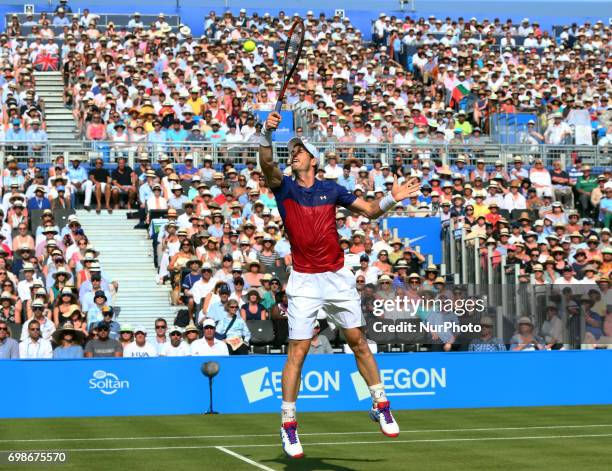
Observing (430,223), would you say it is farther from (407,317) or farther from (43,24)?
(43,24)

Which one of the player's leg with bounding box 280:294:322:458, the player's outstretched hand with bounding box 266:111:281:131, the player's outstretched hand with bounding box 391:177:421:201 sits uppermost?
the player's outstretched hand with bounding box 266:111:281:131

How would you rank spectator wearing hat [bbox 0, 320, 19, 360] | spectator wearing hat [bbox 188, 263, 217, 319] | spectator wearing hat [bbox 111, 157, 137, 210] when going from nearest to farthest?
spectator wearing hat [bbox 0, 320, 19, 360] → spectator wearing hat [bbox 188, 263, 217, 319] → spectator wearing hat [bbox 111, 157, 137, 210]

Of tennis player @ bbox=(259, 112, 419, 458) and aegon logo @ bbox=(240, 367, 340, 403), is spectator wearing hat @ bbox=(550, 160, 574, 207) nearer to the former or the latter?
aegon logo @ bbox=(240, 367, 340, 403)

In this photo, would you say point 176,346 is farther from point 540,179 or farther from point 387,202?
point 540,179

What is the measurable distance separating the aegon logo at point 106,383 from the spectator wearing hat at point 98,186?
8672mm

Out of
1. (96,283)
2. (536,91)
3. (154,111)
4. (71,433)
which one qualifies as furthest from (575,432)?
(536,91)

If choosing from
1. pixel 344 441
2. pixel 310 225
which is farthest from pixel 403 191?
pixel 344 441

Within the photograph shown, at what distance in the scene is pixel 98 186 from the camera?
88.3 ft

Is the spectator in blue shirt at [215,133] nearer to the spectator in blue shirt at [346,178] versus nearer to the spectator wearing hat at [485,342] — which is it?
the spectator in blue shirt at [346,178]

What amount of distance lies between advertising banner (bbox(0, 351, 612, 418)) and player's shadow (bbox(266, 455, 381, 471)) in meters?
7.61

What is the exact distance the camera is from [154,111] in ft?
101

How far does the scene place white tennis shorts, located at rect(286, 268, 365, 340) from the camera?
34.3 feet

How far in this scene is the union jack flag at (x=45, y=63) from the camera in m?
34.8

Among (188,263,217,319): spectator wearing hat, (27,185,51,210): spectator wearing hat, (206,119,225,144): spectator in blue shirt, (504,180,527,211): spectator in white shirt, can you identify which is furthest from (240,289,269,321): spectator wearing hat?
(206,119,225,144): spectator in blue shirt
